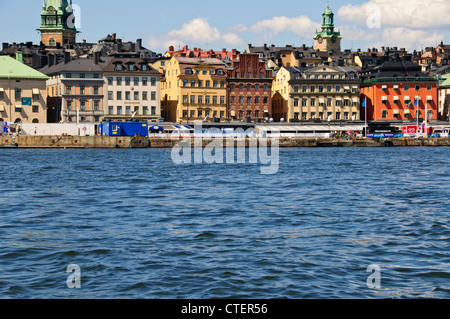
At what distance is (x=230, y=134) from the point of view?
3935 inches

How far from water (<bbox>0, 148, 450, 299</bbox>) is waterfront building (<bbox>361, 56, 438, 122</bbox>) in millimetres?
80006

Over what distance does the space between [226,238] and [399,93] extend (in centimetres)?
10451

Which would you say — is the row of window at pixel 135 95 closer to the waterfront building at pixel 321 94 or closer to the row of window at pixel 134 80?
the row of window at pixel 134 80

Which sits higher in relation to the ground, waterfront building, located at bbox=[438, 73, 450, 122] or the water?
waterfront building, located at bbox=[438, 73, 450, 122]

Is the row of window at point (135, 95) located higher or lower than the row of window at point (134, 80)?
lower

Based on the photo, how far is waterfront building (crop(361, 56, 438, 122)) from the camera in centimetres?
12250

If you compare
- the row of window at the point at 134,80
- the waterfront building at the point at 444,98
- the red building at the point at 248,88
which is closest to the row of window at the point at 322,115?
the red building at the point at 248,88

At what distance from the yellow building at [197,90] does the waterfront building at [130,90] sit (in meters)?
3.69

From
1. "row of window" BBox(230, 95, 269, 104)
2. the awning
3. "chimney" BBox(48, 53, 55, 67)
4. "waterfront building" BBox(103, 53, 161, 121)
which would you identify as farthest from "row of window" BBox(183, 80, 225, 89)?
"chimney" BBox(48, 53, 55, 67)

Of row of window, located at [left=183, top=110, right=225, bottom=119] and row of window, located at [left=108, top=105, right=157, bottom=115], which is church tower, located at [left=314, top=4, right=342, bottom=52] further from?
row of window, located at [left=108, top=105, right=157, bottom=115]

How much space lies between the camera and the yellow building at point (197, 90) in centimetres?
11644

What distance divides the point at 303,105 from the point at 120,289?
106m
